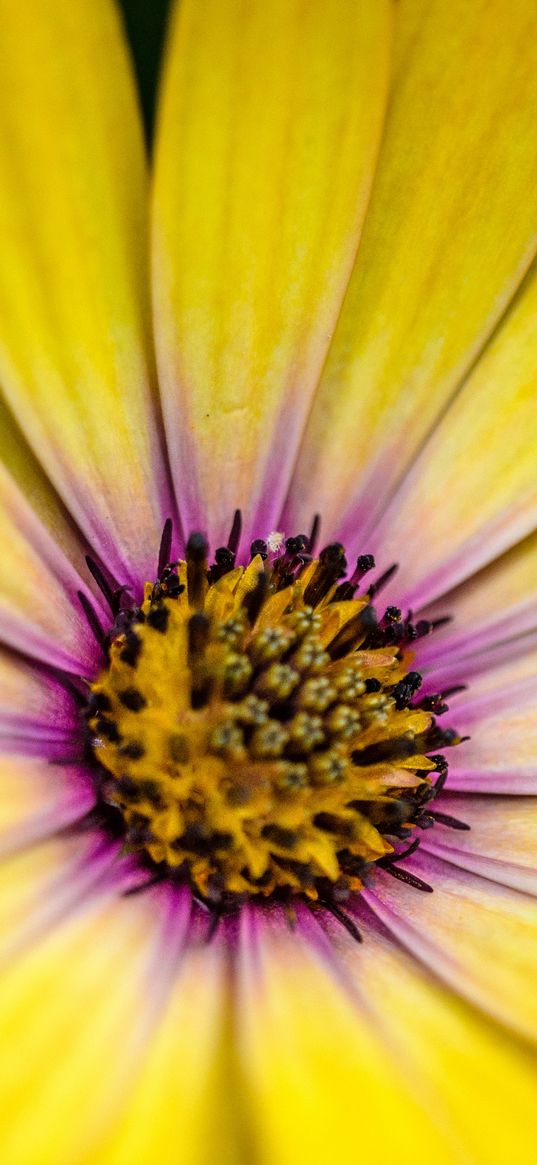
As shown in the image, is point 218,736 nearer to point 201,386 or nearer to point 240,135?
point 201,386

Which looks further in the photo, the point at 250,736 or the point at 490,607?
the point at 490,607

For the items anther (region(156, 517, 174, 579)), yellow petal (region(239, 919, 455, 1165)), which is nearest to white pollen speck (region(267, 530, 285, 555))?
anther (region(156, 517, 174, 579))

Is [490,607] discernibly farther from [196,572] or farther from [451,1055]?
[451,1055]

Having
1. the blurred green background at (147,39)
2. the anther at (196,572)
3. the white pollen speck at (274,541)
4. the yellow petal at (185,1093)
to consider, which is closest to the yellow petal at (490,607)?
the white pollen speck at (274,541)

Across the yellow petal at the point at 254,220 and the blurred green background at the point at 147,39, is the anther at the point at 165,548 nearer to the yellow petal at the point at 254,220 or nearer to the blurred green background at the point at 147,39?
the yellow petal at the point at 254,220

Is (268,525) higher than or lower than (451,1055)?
higher

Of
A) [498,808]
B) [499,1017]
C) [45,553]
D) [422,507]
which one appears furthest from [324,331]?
[499,1017]

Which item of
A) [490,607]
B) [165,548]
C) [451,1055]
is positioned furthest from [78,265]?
[451,1055]
